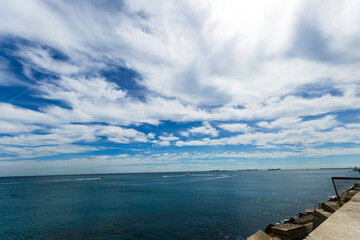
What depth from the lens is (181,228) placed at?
22875mm

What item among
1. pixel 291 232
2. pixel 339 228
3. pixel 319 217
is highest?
pixel 339 228

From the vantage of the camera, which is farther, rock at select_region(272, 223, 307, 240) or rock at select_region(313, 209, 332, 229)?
rock at select_region(272, 223, 307, 240)

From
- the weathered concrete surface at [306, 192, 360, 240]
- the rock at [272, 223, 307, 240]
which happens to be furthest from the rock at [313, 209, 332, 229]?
the weathered concrete surface at [306, 192, 360, 240]

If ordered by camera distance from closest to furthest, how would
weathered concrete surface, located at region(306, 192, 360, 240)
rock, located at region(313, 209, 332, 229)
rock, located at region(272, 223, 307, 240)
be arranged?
weathered concrete surface, located at region(306, 192, 360, 240) < rock, located at region(313, 209, 332, 229) < rock, located at region(272, 223, 307, 240)

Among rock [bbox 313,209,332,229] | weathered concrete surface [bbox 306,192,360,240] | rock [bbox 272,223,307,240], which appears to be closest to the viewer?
weathered concrete surface [bbox 306,192,360,240]

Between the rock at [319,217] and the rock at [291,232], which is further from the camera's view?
the rock at [291,232]

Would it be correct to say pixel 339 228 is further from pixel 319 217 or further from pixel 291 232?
pixel 291 232

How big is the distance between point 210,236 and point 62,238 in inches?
623

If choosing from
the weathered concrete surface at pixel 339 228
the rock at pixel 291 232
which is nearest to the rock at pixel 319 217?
the rock at pixel 291 232

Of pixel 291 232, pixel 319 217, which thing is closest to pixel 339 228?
pixel 319 217

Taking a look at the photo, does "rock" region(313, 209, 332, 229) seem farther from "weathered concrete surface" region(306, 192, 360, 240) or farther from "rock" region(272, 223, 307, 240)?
"weathered concrete surface" region(306, 192, 360, 240)

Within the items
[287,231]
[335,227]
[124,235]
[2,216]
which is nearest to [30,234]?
[124,235]

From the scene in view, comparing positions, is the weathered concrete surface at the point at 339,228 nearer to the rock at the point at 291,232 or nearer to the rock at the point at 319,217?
the rock at the point at 319,217

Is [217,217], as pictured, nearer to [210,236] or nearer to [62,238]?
[210,236]
